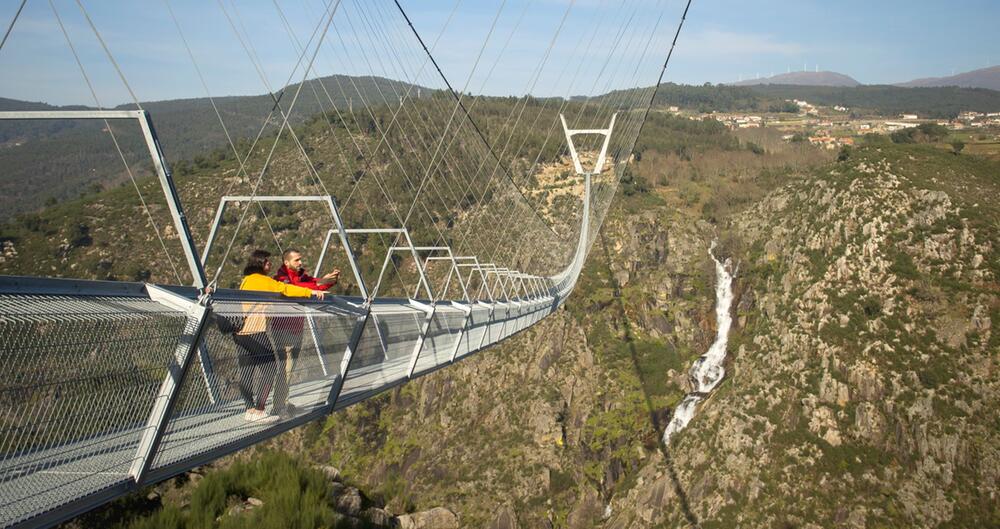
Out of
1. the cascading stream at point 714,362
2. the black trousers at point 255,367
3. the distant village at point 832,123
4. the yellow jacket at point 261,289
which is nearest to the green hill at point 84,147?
the cascading stream at point 714,362

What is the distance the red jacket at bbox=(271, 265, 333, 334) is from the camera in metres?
3.97

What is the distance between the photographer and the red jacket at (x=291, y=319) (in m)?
3.97

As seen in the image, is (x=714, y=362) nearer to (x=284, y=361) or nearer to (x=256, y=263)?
(x=256, y=263)

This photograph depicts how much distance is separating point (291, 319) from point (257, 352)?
0.30 meters

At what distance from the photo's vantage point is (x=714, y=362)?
4194cm

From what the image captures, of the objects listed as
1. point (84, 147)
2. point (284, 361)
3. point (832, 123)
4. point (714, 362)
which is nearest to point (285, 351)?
point (284, 361)

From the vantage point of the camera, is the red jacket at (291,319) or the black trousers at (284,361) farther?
the black trousers at (284,361)

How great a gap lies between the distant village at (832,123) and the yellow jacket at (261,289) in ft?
220

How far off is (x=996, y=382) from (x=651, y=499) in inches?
568

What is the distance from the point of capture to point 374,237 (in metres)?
49.5

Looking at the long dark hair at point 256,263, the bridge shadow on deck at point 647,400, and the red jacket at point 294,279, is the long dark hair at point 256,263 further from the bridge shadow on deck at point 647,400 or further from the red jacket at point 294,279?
the bridge shadow on deck at point 647,400

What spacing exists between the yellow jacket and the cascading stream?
3542 centimetres

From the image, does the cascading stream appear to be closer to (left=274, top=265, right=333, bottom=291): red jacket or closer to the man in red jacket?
(left=274, top=265, right=333, bottom=291): red jacket

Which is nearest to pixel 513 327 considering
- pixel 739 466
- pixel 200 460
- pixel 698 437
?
pixel 200 460
